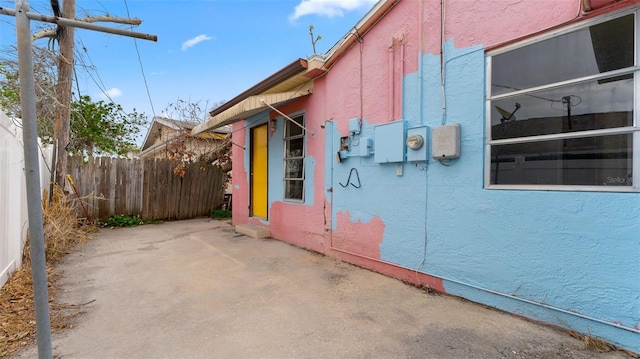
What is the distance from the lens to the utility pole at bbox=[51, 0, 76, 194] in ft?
21.5

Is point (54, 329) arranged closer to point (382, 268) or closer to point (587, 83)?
point (382, 268)

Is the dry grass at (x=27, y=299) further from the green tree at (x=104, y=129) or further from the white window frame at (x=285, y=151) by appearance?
the green tree at (x=104, y=129)

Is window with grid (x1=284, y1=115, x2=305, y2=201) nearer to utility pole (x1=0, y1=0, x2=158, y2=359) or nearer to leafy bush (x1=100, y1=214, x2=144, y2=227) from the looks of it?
utility pole (x1=0, y1=0, x2=158, y2=359)

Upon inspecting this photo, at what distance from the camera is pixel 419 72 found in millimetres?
3736

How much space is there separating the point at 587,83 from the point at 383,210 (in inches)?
97.8

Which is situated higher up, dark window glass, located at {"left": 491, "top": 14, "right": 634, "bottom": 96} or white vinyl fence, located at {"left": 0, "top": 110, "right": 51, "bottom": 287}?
dark window glass, located at {"left": 491, "top": 14, "right": 634, "bottom": 96}

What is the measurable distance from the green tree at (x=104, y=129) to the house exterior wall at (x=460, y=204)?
12.5 m

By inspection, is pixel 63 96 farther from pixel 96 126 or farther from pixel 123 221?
pixel 96 126

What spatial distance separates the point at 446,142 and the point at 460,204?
71cm

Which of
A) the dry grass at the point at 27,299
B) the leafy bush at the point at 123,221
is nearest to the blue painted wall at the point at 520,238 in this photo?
the dry grass at the point at 27,299

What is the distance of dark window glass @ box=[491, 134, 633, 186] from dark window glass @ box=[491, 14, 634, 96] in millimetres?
606

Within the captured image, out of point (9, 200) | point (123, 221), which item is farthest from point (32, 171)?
point (123, 221)

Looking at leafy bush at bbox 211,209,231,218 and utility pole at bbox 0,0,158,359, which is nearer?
utility pole at bbox 0,0,158,359

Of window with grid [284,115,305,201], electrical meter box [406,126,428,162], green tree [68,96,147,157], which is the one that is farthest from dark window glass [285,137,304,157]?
green tree [68,96,147,157]
